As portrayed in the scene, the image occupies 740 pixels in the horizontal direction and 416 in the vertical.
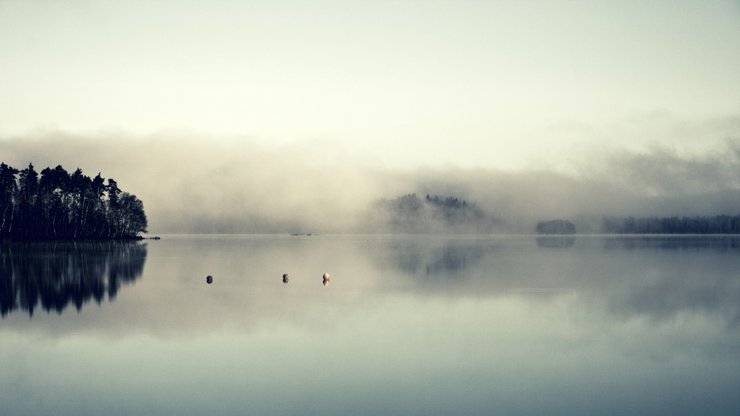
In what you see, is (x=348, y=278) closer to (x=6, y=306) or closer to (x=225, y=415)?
(x=6, y=306)

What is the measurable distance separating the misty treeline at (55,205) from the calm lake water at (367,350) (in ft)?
289

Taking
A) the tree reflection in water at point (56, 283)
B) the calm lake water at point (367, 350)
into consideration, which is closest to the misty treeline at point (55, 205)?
the tree reflection in water at point (56, 283)

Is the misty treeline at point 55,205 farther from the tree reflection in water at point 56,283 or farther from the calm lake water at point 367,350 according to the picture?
the calm lake water at point 367,350

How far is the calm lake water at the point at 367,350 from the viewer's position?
17.9 metres

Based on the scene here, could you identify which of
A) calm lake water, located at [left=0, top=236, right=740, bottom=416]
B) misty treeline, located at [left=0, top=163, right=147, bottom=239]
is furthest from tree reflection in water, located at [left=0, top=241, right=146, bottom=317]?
misty treeline, located at [left=0, top=163, right=147, bottom=239]

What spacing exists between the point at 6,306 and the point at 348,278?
32175 millimetres

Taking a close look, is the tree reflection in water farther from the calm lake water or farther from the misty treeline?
the misty treeline

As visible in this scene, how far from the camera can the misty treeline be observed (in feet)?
410

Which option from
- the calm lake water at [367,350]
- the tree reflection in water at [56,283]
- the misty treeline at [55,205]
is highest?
the misty treeline at [55,205]

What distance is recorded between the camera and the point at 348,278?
61.0 meters

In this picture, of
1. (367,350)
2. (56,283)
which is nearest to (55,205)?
(56,283)

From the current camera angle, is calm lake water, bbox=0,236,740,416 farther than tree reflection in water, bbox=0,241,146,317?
No

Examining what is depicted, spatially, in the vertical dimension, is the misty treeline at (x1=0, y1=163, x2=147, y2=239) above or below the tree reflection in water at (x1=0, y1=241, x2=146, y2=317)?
above

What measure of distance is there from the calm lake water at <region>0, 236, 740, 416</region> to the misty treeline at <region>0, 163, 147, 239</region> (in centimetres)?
8814
